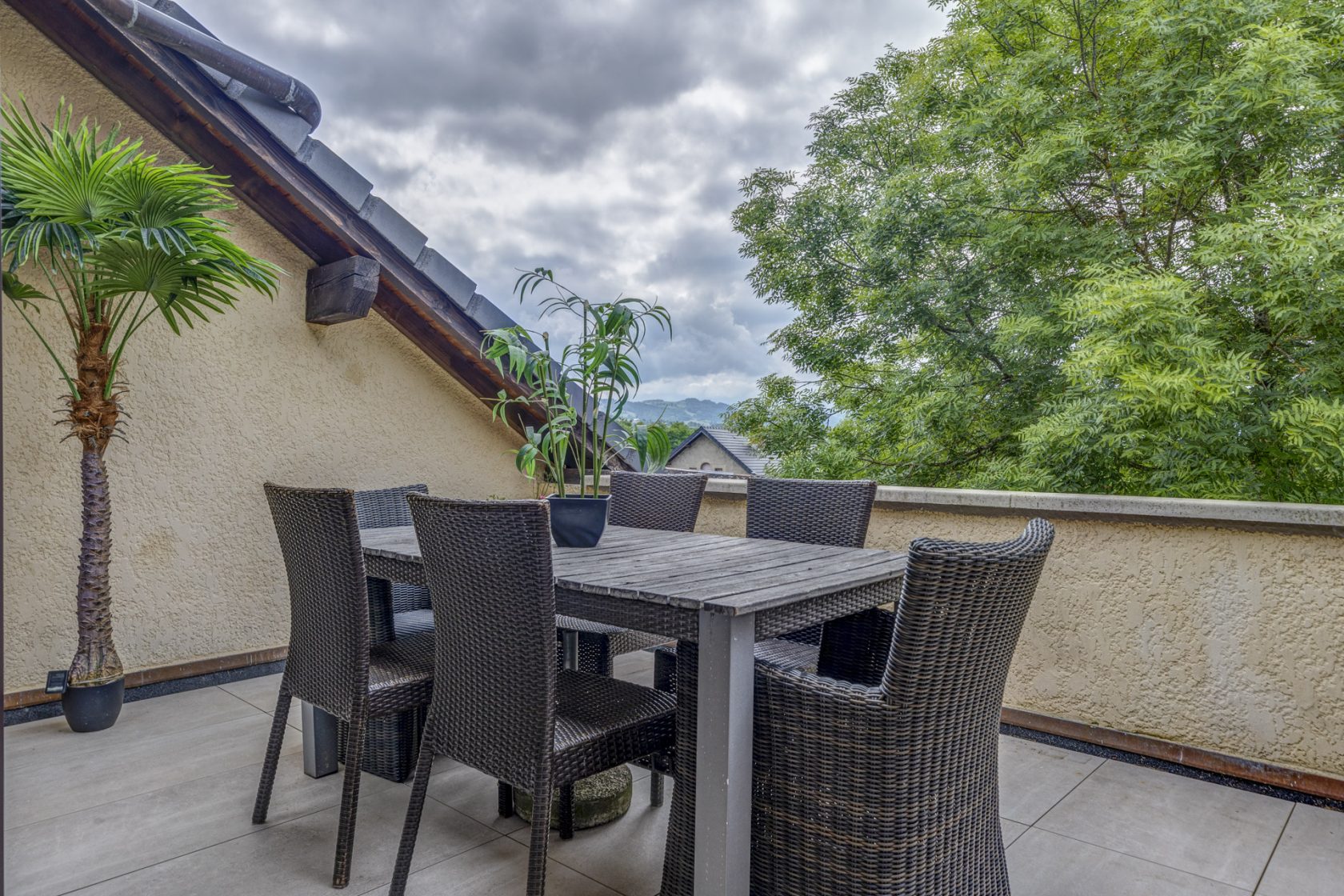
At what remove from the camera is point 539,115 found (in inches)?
248

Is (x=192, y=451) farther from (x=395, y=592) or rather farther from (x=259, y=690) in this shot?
(x=395, y=592)

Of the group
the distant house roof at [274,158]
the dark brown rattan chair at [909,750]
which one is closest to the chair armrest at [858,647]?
the dark brown rattan chair at [909,750]

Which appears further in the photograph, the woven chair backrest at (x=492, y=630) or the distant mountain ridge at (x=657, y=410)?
the distant mountain ridge at (x=657, y=410)

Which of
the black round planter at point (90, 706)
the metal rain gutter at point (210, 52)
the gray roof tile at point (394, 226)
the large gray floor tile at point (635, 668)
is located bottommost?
the large gray floor tile at point (635, 668)

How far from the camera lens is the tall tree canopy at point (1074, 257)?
442 cm

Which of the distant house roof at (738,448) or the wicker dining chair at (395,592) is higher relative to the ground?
the distant house roof at (738,448)

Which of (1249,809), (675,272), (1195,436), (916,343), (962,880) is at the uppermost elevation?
(675,272)

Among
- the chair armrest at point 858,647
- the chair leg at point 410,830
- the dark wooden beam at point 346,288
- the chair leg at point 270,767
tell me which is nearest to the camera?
the chair leg at point 410,830

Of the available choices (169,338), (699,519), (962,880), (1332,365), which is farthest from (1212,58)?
(169,338)

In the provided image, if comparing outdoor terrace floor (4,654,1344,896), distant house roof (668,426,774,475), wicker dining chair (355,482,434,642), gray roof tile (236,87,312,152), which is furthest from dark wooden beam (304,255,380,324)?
distant house roof (668,426,774,475)

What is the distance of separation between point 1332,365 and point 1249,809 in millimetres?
3200

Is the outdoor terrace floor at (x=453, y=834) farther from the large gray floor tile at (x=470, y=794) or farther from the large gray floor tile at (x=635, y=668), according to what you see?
the large gray floor tile at (x=635, y=668)

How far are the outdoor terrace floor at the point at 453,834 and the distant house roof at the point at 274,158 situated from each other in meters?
2.42

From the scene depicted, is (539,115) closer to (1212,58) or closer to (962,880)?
(1212,58)
